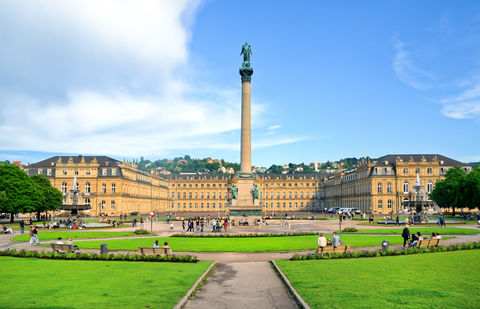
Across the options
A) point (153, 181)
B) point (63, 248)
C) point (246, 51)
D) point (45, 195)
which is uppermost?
point (246, 51)

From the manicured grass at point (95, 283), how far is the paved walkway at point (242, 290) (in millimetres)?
825

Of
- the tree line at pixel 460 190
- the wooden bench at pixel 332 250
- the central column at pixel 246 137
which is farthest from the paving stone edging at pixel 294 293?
the tree line at pixel 460 190

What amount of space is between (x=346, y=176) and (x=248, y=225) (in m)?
105

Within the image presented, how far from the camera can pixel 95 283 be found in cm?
1722

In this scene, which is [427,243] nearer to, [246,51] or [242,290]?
[242,290]

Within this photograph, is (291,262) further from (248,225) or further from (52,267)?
(248,225)

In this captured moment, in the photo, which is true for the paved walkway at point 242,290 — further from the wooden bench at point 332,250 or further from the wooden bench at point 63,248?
the wooden bench at point 63,248

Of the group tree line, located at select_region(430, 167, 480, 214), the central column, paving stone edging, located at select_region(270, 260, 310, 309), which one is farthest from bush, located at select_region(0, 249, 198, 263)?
tree line, located at select_region(430, 167, 480, 214)

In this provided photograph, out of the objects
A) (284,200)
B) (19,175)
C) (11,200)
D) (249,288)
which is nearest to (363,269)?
(249,288)

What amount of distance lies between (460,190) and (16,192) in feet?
280

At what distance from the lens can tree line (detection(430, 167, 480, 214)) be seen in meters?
78.3

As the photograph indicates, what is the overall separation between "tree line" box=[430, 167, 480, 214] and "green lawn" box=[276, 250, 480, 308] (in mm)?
62053

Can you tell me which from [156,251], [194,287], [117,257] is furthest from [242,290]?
[117,257]

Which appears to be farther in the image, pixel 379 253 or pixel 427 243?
pixel 427 243
